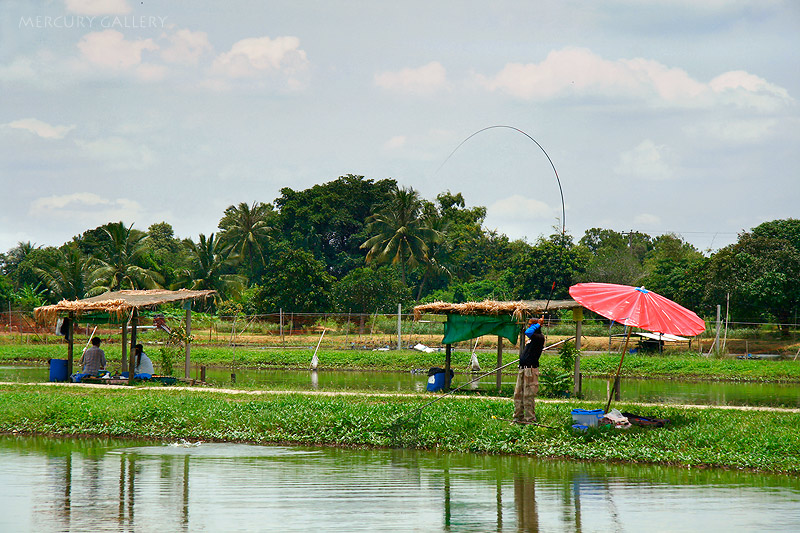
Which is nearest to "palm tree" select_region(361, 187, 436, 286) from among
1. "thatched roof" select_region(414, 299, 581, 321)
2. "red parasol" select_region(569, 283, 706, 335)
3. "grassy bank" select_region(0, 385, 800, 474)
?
"thatched roof" select_region(414, 299, 581, 321)

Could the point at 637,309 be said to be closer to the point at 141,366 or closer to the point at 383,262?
the point at 141,366

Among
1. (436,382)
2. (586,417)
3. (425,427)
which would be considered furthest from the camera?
(436,382)

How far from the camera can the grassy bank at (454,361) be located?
31.4m

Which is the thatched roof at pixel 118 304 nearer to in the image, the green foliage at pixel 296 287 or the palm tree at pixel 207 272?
the green foliage at pixel 296 287

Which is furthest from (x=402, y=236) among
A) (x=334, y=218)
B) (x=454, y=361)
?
(x=454, y=361)

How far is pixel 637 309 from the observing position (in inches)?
567

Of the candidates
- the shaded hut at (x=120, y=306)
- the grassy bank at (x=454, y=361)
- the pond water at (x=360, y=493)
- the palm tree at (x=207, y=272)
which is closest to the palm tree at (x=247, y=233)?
the palm tree at (x=207, y=272)

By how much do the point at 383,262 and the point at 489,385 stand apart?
3663 cm

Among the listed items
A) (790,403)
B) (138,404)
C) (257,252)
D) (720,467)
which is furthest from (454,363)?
(257,252)

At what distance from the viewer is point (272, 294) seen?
49.9 meters

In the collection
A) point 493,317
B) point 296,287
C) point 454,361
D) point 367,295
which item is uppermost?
point 296,287

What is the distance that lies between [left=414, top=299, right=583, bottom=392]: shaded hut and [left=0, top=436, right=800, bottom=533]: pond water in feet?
22.8

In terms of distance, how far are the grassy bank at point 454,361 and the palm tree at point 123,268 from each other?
10582 millimetres

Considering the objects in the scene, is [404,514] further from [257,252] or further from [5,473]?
[257,252]
